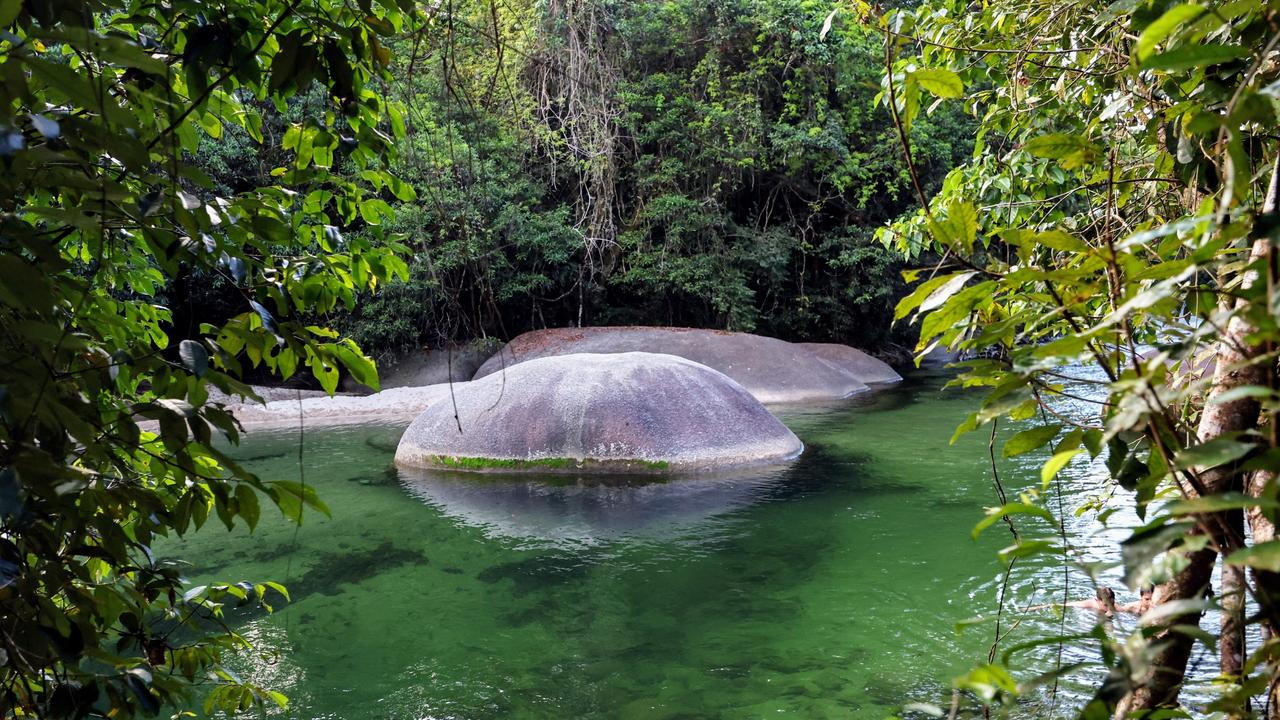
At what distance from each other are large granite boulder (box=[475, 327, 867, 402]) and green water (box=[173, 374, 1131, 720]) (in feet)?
13.9

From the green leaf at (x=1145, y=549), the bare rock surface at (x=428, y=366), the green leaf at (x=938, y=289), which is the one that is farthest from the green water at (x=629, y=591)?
the bare rock surface at (x=428, y=366)

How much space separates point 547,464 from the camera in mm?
7812

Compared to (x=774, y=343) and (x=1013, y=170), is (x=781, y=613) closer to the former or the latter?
(x=1013, y=170)

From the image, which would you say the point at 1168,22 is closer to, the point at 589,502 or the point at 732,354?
the point at 589,502

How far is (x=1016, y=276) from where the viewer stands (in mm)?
901

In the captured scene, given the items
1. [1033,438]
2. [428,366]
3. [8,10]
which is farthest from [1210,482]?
[428,366]

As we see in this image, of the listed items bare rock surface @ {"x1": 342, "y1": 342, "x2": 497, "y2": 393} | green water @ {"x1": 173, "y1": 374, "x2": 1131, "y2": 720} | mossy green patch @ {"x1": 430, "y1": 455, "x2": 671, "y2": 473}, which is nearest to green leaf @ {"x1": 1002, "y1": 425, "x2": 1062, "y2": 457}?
green water @ {"x1": 173, "y1": 374, "x2": 1131, "y2": 720}

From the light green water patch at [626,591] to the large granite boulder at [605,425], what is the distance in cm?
30

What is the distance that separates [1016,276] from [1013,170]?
2.56 metres

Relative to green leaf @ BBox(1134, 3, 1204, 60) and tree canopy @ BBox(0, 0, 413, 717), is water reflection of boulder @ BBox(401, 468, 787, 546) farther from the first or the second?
green leaf @ BBox(1134, 3, 1204, 60)

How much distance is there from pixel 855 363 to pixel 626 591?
988cm

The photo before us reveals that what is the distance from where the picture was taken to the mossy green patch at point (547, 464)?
7.67 meters

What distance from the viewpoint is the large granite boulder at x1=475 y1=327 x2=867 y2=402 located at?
1235 cm

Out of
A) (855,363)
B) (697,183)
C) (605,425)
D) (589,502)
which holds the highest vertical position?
(697,183)
